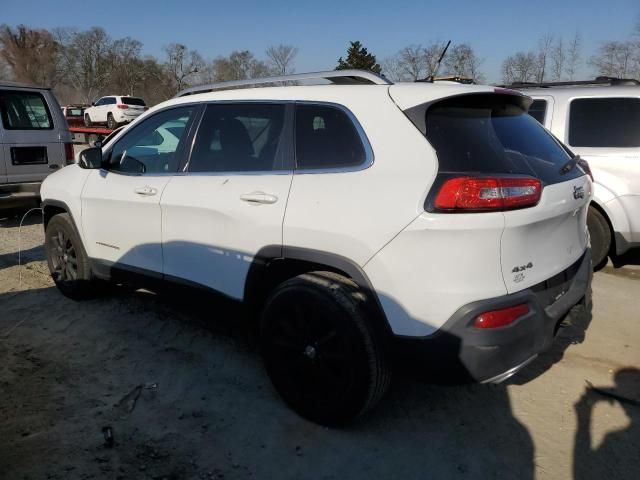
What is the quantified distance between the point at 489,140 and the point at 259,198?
50.1 inches

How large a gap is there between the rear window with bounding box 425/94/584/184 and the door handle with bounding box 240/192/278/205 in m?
0.93

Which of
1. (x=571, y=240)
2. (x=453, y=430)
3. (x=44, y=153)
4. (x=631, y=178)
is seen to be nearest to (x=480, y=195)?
(x=571, y=240)

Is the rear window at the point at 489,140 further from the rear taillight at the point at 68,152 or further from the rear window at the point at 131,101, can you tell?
the rear window at the point at 131,101

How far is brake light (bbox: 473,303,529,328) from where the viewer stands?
2.34 metres

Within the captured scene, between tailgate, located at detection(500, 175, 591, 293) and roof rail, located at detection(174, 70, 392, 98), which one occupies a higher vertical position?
roof rail, located at detection(174, 70, 392, 98)

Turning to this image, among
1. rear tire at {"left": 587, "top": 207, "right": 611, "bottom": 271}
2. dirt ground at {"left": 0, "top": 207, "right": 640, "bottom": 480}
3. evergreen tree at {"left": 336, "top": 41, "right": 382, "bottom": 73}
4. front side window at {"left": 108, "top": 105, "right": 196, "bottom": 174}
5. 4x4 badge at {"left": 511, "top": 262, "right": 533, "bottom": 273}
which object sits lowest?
dirt ground at {"left": 0, "top": 207, "right": 640, "bottom": 480}

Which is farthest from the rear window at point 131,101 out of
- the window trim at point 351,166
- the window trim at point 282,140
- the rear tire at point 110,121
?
the window trim at point 351,166

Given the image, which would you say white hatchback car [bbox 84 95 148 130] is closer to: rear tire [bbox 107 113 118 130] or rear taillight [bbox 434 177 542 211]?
rear tire [bbox 107 113 118 130]

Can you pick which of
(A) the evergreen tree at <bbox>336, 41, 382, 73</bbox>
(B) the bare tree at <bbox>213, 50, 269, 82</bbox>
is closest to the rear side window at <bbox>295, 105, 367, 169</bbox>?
(A) the evergreen tree at <bbox>336, 41, 382, 73</bbox>

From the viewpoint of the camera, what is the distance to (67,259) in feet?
15.2

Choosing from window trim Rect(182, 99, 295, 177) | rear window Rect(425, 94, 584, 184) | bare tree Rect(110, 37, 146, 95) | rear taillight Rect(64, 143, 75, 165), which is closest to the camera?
rear window Rect(425, 94, 584, 184)

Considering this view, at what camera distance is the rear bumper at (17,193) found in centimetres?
703

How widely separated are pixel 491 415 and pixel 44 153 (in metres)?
7.16

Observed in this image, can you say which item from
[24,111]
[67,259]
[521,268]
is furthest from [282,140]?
[24,111]
